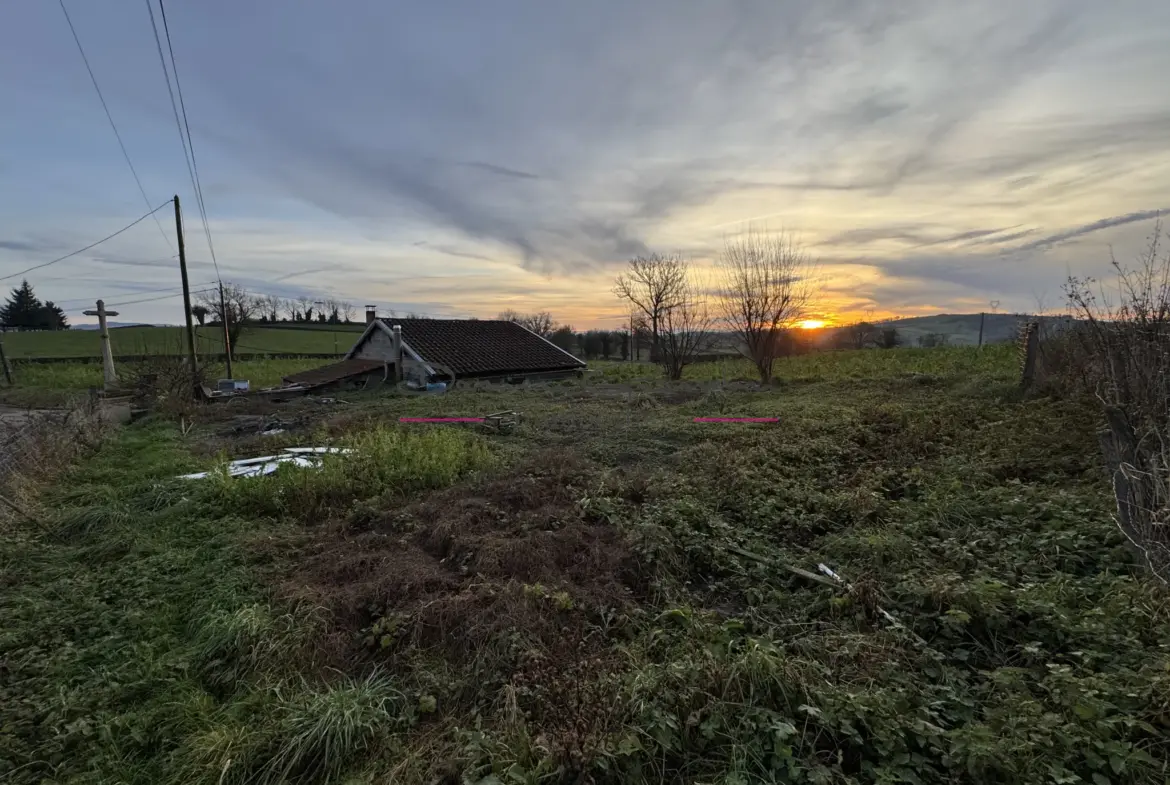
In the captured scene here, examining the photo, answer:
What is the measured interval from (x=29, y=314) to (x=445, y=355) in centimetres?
5538

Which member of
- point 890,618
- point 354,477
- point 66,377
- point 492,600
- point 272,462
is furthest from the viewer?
point 66,377

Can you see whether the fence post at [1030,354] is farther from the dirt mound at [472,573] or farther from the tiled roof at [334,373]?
the tiled roof at [334,373]

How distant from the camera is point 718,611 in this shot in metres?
3.06

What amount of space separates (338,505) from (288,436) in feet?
13.5

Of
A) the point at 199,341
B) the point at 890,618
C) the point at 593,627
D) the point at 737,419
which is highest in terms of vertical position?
the point at 199,341

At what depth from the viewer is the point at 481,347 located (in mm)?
20453

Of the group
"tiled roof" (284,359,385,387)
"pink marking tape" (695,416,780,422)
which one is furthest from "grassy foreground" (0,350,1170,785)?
"tiled roof" (284,359,385,387)

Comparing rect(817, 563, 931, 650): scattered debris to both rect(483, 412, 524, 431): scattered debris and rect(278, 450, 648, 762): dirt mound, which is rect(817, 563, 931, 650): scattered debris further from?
rect(483, 412, 524, 431): scattered debris

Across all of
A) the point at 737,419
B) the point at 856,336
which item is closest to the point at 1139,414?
the point at 737,419

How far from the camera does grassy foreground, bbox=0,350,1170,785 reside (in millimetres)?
1949

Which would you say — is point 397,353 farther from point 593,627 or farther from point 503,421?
point 593,627

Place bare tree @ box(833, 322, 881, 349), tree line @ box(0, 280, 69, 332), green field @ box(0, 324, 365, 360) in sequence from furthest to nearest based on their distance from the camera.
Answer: tree line @ box(0, 280, 69, 332)
green field @ box(0, 324, 365, 360)
bare tree @ box(833, 322, 881, 349)

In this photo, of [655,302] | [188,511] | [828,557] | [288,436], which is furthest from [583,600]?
[655,302]

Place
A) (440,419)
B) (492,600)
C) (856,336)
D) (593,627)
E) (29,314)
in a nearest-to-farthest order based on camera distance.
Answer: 1. (593,627)
2. (492,600)
3. (440,419)
4. (856,336)
5. (29,314)
